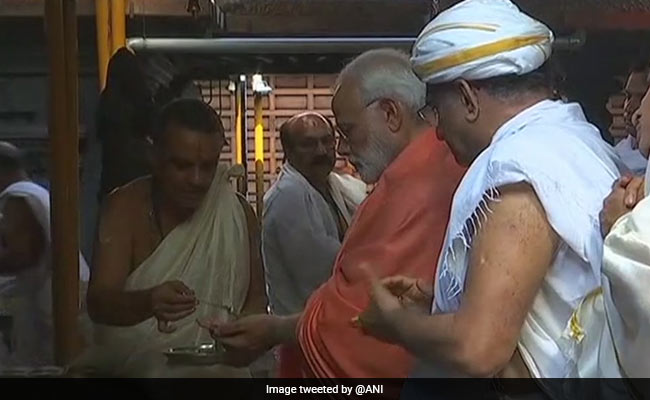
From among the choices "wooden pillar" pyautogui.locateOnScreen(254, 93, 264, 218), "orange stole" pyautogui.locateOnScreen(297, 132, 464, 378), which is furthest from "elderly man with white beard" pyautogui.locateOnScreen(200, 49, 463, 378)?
"wooden pillar" pyautogui.locateOnScreen(254, 93, 264, 218)

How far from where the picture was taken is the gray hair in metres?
1.58

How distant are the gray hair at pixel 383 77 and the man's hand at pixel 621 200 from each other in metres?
0.47

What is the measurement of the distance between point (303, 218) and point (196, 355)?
26 cm

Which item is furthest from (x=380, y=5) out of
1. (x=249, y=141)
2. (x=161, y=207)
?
(x=161, y=207)

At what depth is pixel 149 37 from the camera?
1.60 metres

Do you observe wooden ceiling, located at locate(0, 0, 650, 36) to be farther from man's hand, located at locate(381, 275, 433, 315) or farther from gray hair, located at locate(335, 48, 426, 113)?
man's hand, located at locate(381, 275, 433, 315)

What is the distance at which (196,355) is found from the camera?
5.31 feet

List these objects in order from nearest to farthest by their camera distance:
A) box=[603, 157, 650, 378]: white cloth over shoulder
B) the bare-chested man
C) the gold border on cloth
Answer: box=[603, 157, 650, 378]: white cloth over shoulder
the gold border on cloth
the bare-chested man

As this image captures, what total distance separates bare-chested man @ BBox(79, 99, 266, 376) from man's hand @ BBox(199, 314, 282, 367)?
0.02 meters

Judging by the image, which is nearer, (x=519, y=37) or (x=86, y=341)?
(x=519, y=37)

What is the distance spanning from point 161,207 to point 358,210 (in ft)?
0.98

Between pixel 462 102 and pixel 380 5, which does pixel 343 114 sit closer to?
pixel 380 5

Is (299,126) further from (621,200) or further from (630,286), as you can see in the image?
(630,286)

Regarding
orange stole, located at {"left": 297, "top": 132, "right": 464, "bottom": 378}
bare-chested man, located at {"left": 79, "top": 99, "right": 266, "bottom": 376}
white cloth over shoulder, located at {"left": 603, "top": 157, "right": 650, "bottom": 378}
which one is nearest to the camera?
white cloth over shoulder, located at {"left": 603, "top": 157, "right": 650, "bottom": 378}
